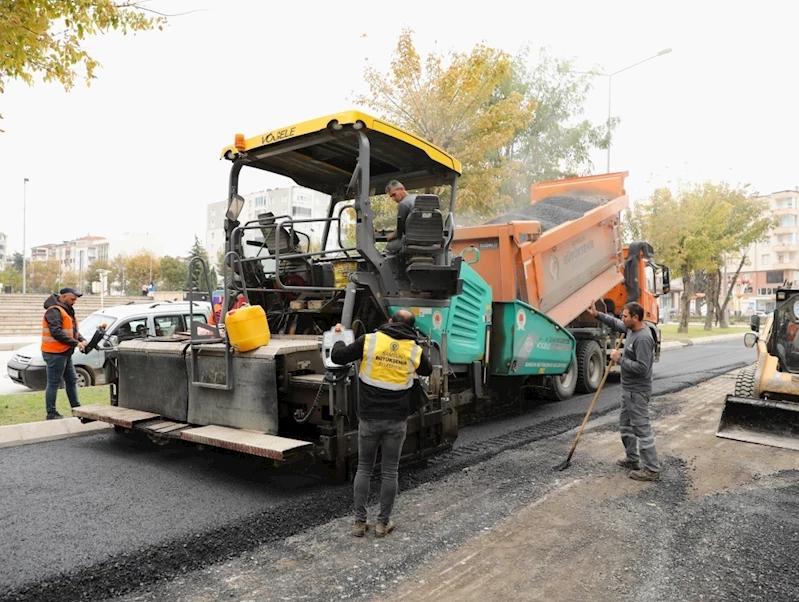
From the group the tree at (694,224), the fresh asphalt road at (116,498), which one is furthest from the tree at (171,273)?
the fresh asphalt road at (116,498)

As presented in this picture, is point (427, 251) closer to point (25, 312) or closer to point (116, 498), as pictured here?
point (116, 498)

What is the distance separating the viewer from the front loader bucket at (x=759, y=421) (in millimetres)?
5492

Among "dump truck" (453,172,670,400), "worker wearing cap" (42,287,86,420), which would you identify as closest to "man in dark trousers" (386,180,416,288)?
"dump truck" (453,172,670,400)

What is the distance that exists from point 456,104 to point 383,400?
9.76 m

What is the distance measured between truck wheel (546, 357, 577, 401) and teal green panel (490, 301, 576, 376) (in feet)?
2.25

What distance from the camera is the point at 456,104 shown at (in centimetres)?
1229

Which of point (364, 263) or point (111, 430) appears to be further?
point (111, 430)

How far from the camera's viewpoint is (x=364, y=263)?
4.76m

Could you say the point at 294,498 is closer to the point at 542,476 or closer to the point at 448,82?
the point at 542,476

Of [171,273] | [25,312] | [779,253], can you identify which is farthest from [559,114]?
[779,253]

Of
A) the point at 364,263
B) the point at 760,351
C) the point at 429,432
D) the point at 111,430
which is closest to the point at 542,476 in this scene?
the point at 429,432

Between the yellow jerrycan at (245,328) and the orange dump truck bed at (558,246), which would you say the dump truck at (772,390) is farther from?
the yellow jerrycan at (245,328)

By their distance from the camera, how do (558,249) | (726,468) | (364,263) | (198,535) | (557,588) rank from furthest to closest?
(558,249) → (726,468) → (364,263) → (198,535) → (557,588)

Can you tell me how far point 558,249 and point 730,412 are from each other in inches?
109
